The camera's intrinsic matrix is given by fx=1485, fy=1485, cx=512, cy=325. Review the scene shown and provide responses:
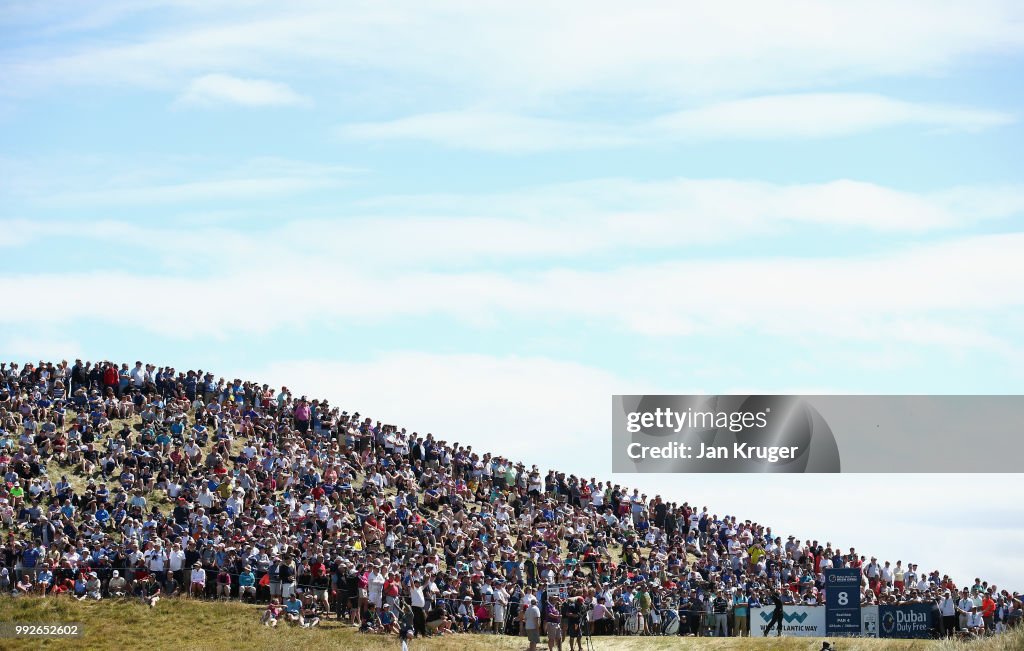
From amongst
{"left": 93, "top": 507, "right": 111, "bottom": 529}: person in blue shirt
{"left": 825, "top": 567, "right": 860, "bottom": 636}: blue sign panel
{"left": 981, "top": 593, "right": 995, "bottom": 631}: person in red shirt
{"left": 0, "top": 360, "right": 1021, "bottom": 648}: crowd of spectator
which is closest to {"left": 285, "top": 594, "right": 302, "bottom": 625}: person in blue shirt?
{"left": 0, "top": 360, "right": 1021, "bottom": 648}: crowd of spectator

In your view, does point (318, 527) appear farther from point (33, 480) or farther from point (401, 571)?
point (33, 480)

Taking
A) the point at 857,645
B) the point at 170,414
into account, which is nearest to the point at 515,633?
the point at 857,645

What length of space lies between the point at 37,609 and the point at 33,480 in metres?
6.17

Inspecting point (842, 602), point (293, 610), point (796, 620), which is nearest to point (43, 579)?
point (293, 610)

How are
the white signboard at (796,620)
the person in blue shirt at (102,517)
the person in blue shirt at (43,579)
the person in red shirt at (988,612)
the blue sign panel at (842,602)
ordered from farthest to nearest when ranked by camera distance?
the person in blue shirt at (102,517), the person in red shirt at (988,612), the white signboard at (796,620), the blue sign panel at (842,602), the person in blue shirt at (43,579)

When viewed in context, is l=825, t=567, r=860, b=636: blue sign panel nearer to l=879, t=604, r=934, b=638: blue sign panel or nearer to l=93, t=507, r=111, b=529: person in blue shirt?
l=879, t=604, r=934, b=638: blue sign panel

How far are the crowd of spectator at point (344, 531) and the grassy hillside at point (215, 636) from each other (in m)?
0.56

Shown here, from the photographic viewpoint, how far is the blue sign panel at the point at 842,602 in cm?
4319

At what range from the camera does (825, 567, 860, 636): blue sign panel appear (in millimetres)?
43188

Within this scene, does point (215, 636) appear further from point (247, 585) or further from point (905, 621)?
point (905, 621)

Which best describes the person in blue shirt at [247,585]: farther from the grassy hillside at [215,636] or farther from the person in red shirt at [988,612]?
the person in red shirt at [988,612]

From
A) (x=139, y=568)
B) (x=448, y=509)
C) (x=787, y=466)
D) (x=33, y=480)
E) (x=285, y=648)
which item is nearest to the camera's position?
(x=285, y=648)

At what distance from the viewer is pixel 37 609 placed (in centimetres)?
4203

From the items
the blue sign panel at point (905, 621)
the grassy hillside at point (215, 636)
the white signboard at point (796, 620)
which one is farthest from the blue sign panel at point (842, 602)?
the grassy hillside at point (215, 636)
